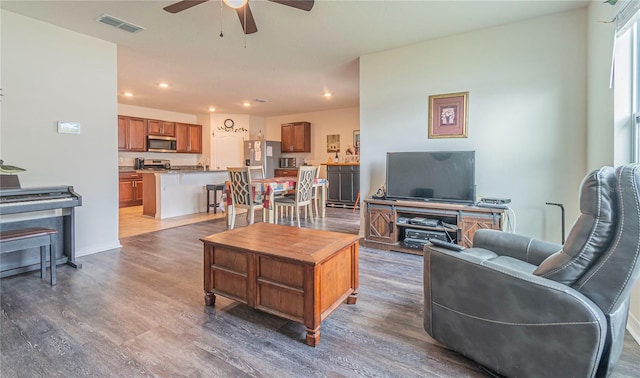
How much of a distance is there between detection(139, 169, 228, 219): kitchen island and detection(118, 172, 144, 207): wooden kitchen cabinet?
1.37 meters

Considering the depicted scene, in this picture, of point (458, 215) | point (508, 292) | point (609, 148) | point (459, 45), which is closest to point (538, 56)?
point (459, 45)

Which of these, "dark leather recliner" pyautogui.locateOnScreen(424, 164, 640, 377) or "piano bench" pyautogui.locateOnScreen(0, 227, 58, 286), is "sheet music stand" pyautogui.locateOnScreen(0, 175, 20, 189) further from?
"dark leather recliner" pyautogui.locateOnScreen(424, 164, 640, 377)

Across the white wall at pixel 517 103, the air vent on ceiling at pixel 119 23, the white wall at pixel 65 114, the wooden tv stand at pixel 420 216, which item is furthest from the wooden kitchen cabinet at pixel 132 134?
the white wall at pixel 517 103

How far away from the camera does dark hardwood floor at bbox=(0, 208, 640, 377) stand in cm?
157

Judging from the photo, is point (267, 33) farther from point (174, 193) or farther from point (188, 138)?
point (188, 138)

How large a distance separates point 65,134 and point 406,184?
13.2 ft

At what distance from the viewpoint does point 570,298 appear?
123cm

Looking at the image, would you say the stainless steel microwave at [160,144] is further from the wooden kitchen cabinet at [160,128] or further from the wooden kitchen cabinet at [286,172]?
the wooden kitchen cabinet at [286,172]

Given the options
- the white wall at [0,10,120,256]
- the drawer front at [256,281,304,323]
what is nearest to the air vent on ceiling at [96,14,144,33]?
the white wall at [0,10,120,256]

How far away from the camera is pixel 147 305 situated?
88.8 inches

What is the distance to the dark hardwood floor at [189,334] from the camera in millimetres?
1566

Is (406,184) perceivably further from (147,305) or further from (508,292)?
(147,305)

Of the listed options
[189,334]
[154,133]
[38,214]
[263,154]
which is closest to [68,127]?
[38,214]

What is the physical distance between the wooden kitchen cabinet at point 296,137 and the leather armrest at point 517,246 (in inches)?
267
